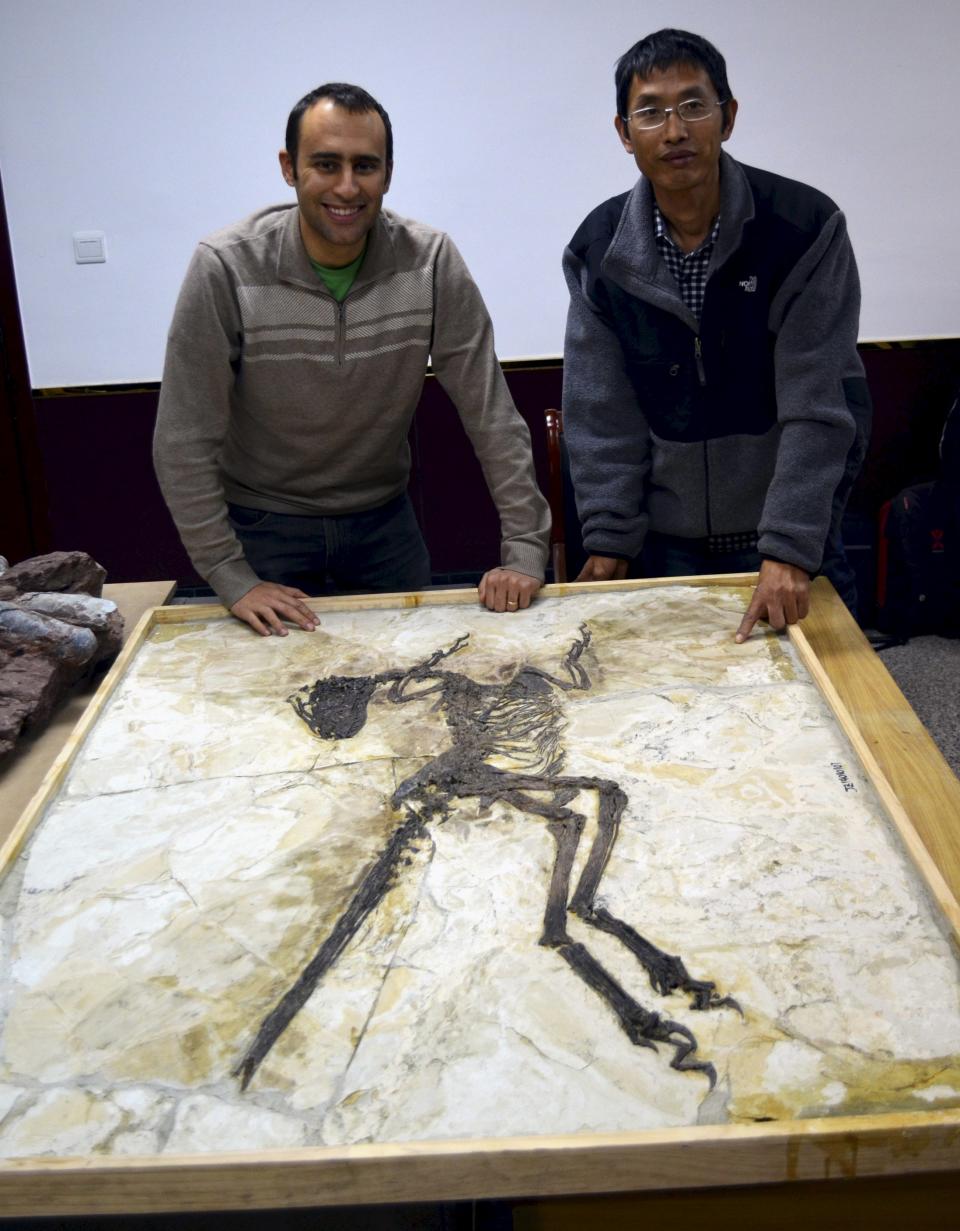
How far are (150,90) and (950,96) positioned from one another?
8.70ft

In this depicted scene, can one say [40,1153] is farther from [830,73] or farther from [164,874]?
[830,73]

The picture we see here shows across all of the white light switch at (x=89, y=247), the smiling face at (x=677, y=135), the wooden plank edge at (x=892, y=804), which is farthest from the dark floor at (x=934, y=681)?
the white light switch at (x=89, y=247)

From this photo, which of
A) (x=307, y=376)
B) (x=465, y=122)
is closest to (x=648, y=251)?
(x=307, y=376)

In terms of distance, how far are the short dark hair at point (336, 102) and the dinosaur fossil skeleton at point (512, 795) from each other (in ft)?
3.14

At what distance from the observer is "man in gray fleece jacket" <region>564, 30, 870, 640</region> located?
6.48ft

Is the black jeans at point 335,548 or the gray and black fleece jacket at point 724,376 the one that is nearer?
the gray and black fleece jacket at point 724,376

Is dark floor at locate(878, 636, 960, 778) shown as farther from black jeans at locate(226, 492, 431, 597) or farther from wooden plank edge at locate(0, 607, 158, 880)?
wooden plank edge at locate(0, 607, 158, 880)

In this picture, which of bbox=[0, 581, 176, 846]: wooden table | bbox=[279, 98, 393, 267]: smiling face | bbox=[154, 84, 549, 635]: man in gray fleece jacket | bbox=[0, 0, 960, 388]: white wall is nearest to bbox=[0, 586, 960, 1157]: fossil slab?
bbox=[0, 581, 176, 846]: wooden table

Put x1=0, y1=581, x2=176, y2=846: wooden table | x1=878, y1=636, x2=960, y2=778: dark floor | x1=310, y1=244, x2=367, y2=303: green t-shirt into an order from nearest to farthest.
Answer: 1. x1=0, y1=581, x2=176, y2=846: wooden table
2. x1=310, y1=244, x2=367, y2=303: green t-shirt
3. x1=878, y1=636, x2=960, y2=778: dark floor

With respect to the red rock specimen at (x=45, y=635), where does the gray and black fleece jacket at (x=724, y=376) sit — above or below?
above

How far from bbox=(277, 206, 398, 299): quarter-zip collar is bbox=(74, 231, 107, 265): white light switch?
6.69 ft

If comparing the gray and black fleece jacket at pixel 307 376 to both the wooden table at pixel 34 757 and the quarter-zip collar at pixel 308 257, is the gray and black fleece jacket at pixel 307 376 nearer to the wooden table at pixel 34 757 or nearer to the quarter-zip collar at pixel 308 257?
the quarter-zip collar at pixel 308 257

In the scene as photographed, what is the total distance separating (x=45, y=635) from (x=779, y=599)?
1315 millimetres

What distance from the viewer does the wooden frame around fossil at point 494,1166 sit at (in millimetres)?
963
